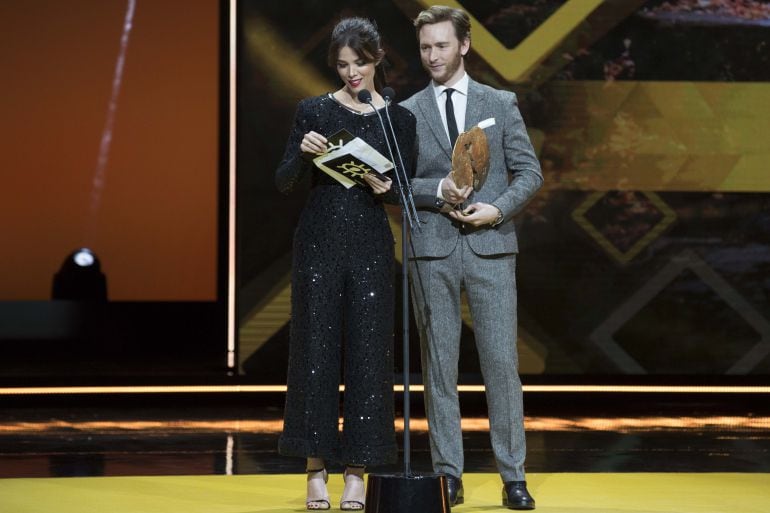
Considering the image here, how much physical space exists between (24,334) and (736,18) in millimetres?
4272

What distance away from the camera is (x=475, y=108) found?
146 inches

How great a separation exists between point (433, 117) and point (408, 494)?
3.75 feet

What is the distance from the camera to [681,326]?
21.2 feet

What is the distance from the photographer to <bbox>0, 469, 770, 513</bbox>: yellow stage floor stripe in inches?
141

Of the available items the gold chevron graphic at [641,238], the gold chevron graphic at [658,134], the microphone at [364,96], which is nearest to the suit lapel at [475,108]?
the microphone at [364,96]

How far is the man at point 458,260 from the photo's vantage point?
3.64m

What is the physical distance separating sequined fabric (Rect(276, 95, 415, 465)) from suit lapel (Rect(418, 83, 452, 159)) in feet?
0.53

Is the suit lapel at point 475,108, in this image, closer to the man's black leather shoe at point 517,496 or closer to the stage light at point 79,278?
the man's black leather shoe at point 517,496

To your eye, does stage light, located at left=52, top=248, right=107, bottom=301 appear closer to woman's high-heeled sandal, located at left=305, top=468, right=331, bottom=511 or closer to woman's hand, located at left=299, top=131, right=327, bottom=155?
woman's high-heeled sandal, located at left=305, top=468, right=331, bottom=511

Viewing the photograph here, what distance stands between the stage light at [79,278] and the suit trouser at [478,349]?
14.7ft

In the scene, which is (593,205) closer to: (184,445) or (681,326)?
(681,326)

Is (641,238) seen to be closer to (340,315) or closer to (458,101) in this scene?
(458,101)

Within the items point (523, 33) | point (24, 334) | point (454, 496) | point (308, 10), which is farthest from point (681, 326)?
point (24, 334)

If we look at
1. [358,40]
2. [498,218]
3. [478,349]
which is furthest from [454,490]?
[358,40]
